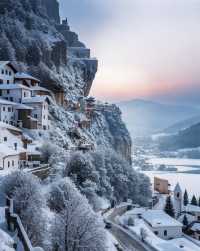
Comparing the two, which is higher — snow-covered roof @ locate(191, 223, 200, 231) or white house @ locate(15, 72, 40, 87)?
white house @ locate(15, 72, 40, 87)

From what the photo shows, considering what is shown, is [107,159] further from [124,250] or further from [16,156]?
[124,250]

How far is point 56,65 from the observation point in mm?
99125

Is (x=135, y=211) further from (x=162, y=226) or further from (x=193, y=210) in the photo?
(x=193, y=210)

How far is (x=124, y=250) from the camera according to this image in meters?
44.5

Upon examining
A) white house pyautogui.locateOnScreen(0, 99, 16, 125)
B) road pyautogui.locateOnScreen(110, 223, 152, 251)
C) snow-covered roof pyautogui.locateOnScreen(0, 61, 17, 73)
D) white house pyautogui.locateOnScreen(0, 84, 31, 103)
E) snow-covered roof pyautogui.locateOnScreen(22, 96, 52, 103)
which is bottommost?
road pyautogui.locateOnScreen(110, 223, 152, 251)

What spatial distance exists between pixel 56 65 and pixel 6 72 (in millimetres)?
22546

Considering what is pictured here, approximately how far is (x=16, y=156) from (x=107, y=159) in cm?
2233

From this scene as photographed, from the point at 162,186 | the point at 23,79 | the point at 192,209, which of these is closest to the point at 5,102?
the point at 23,79

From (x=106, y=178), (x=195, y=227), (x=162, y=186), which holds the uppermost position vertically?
(x=106, y=178)

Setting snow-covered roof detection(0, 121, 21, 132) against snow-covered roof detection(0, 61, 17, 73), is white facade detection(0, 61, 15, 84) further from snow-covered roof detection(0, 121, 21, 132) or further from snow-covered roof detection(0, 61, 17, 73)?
snow-covered roof detection(0, 121, 21, 132)

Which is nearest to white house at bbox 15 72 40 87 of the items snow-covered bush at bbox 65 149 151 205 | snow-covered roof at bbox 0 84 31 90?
snow-covered roof at bbox 0 84 31 90

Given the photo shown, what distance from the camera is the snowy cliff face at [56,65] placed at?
84.9m

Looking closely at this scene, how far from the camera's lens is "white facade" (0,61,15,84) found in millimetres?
76375

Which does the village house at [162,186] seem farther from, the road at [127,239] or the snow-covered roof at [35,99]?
the road at [127,239]
